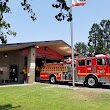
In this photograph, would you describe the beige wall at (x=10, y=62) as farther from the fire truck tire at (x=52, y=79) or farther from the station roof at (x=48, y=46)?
the fire truck tire at (x=52, y=79)

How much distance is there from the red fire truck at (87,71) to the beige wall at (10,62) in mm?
5450

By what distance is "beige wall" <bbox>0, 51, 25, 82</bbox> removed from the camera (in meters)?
27.0

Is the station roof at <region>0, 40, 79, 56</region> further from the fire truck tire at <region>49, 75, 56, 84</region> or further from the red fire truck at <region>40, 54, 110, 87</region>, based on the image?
the fire truck tire at <region>49, 75, 56, 84</region>

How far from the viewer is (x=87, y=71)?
69.2 ft

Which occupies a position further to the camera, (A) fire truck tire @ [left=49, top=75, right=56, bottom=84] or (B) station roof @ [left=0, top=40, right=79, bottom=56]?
(A) fire truck tire @ [left=49, top=75, right=56, bottom=84]

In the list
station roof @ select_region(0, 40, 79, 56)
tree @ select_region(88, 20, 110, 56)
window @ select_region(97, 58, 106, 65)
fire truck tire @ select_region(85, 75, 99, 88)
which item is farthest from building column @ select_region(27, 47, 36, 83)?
tree @ select_region(88, 20, 110, 56)

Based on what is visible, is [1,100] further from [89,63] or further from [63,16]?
[89,63]

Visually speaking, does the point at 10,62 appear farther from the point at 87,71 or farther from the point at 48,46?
the point at 87,71

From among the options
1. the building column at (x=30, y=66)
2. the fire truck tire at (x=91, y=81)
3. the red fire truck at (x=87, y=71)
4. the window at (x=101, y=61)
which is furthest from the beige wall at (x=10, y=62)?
the window at (x=101, y=61)

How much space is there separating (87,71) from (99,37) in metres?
63.0

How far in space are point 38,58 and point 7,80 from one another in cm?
460

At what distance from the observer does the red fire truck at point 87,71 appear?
20062 millimetres

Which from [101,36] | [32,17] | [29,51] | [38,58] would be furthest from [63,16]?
[101,36]

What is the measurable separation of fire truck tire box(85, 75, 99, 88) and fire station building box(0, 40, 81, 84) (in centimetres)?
604
